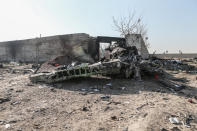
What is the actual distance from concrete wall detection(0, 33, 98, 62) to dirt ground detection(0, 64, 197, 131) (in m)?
5.74

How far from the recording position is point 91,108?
3.52 meters

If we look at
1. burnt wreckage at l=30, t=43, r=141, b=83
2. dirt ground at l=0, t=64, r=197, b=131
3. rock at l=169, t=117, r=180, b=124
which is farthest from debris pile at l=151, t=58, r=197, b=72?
rock at l=169, t=117, r=180, b=124

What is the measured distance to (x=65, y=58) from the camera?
Result: 7445 millimetres

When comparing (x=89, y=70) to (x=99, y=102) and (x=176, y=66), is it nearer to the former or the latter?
(x=99, y=102)

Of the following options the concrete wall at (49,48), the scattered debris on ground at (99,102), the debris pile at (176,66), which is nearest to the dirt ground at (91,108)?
the scattered debris on ground at (99,102)

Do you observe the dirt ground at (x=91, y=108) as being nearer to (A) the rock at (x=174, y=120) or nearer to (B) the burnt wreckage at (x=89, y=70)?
(A) the rock at (x=174, y=120)

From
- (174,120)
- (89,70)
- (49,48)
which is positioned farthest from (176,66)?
(49,48)

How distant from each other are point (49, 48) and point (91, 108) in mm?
9845

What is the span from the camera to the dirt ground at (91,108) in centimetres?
272

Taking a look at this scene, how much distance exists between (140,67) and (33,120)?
3957mm

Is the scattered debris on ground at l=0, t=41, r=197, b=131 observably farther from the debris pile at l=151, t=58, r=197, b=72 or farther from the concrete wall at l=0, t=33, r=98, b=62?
the concrete wall at l=0, t=33, r=98, b=62

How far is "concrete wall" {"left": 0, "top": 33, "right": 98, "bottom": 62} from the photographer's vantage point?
35.4 feet

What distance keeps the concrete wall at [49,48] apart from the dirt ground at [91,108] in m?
5.74

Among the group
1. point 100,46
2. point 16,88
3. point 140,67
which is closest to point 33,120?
point 16,88
